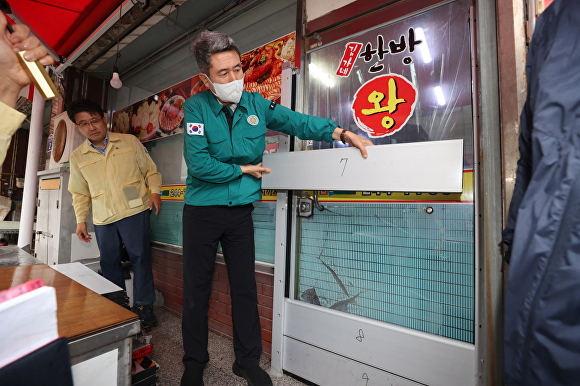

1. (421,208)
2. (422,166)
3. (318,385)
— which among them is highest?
(422,166)

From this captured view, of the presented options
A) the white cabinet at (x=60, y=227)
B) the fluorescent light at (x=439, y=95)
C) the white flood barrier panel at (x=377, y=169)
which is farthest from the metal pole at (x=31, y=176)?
the fluorescent light at (x=439, y=95)

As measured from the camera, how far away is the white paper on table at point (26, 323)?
0.45 meters

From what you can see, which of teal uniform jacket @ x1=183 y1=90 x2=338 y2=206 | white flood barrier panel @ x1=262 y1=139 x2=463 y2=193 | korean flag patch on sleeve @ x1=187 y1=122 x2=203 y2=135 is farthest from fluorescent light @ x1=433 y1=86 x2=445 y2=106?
korean flag patch on sleeve @ x1=187 y1=122 x2=203 y2=135

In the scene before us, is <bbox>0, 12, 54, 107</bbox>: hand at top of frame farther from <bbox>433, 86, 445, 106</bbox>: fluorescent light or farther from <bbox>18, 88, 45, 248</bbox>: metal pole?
<bbox>18, 88, 45, 248</bbox>: metal pole

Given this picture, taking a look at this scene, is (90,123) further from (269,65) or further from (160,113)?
(269,65)

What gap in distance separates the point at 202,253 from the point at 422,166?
1.28m

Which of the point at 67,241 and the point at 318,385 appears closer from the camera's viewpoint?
the point at 318,385

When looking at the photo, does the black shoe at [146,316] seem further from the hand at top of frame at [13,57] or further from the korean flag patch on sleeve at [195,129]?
the hand at top of frame at [13,57]

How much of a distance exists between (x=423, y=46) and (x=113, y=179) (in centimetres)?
256

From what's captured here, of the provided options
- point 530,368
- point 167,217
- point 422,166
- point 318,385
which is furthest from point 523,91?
point 167,217

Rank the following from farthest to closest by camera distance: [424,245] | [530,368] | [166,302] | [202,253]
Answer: [166,302] → [202,253] → [424,245] → [530,368]

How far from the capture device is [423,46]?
1691 millimetres

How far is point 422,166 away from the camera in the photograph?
145cm

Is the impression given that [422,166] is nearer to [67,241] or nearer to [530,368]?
[530,368]
